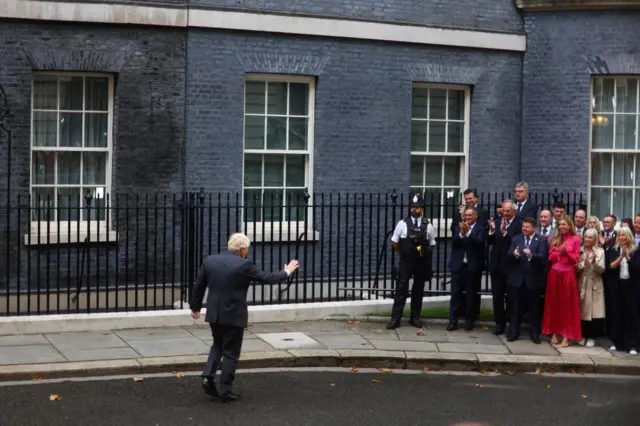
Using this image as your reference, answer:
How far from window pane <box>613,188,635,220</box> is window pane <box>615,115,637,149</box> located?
74 centimetres

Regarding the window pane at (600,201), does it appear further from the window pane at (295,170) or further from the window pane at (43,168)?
the window pane at (43,168)

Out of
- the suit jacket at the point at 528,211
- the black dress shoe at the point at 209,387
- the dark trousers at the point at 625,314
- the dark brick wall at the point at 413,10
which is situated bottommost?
the black dress shoe at the point at 209,387

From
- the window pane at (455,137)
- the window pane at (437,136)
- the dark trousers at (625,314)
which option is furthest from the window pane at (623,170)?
the dark trousers at (625,314)

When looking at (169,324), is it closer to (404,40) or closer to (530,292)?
(530,292)

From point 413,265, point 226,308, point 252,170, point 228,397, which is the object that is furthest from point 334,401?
point 252,170

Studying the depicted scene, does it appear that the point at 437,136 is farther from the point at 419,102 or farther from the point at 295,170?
the point at 295,170

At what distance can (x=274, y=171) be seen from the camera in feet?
53.8

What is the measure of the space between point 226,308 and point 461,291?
16.2 feet

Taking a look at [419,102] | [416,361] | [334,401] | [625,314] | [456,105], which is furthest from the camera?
[456,105]

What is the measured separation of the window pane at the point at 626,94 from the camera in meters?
17.7

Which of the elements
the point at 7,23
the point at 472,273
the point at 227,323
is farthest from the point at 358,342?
the point at 7,23

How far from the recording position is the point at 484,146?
57.9 ft

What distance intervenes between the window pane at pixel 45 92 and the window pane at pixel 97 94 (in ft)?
1.44

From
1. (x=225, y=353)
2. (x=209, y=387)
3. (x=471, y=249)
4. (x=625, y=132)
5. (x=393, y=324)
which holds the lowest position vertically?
(x=209, y=387)
